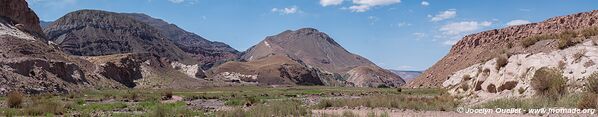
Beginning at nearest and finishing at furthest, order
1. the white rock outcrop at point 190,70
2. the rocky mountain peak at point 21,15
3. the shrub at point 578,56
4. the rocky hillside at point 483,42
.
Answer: the shrub at point 578,56 < the rocky mountain peak at point 21,15 < the rocky hillside at point 483,42 < the white rock outcrop at point 190,70

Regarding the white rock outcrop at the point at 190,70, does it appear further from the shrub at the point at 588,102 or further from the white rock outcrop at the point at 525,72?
the shrub at the point at 588,102

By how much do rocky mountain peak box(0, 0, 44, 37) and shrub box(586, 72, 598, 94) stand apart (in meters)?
81.0

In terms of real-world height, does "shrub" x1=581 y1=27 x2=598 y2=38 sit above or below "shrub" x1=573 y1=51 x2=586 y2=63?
above

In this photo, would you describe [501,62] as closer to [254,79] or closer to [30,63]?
[30,63]

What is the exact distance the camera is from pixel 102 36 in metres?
174

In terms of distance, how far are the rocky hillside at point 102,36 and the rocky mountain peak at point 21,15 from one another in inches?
2652

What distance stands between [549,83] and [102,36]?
546 ft

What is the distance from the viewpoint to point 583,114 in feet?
55.5

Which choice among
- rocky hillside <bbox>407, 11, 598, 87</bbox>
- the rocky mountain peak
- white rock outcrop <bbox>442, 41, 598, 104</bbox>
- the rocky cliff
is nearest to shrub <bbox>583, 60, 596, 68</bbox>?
white rock outcrop <bbox>442, 41, 598, 104</bbox>

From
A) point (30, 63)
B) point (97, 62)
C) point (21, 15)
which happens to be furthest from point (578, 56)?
point (97, 62)

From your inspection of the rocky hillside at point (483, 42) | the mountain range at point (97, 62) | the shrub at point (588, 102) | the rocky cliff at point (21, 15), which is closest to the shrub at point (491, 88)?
the shrub at point (588, 102)

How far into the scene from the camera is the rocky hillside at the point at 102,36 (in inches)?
6516

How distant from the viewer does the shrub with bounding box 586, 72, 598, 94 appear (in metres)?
19.9

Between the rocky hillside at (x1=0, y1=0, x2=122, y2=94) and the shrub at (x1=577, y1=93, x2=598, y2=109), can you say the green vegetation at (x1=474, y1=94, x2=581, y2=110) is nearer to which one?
the shrub at (x1=577, y1=93, x2=598, y2=109)
